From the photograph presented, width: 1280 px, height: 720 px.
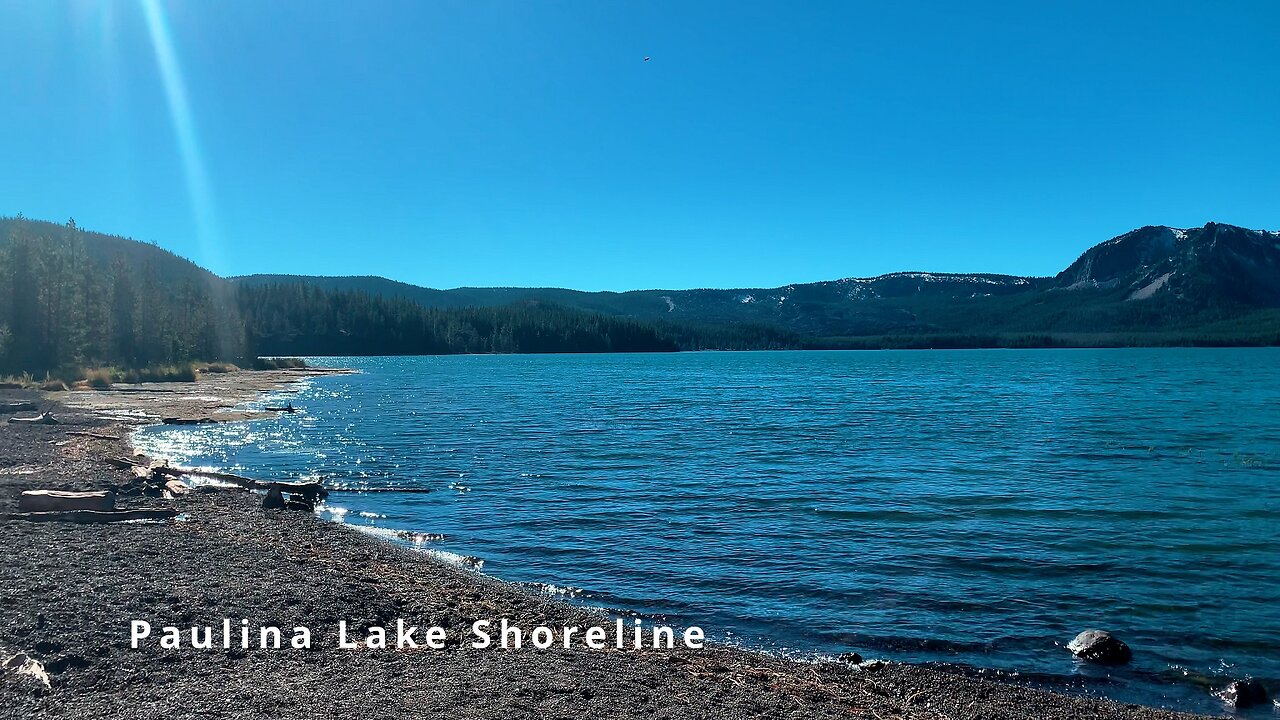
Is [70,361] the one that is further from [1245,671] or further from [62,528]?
[1245,671]

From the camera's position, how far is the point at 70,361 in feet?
246

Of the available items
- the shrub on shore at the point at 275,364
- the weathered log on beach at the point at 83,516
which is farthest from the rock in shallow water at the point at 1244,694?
the shrub on shore at the point at 275,364

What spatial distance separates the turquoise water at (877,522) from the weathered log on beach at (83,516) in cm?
555

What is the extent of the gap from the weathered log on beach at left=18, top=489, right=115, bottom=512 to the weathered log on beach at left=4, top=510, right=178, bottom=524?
180 millimetres

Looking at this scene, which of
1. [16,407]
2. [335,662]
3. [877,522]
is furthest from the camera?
[16,407]

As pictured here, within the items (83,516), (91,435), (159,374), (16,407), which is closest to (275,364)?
(159,374)

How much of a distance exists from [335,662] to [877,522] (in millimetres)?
15485

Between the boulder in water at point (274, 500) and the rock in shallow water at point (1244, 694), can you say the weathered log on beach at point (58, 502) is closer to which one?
the boulder in water at point (274, 500)

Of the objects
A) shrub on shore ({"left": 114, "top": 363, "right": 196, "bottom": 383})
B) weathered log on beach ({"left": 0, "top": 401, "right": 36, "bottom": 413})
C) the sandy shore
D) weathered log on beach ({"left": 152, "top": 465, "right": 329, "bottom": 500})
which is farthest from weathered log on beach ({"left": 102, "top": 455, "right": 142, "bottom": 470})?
shrub on shore ({"left": 114, "top": 363, "right": 196, "bottom": 383})

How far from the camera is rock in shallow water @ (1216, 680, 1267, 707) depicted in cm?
1060

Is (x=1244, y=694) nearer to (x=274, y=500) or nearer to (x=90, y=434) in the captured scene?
(x=274, y=500)

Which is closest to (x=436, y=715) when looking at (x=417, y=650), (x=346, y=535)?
(x=417, y=650)

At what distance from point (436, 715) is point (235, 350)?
14407cm

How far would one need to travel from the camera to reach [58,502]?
17578 millimetres
